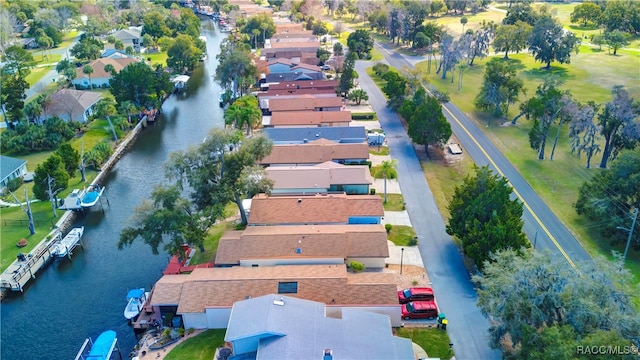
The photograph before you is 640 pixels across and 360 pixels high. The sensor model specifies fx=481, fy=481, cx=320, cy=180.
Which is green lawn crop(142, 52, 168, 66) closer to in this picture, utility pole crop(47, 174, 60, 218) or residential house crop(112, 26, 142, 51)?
residential house crop(112, 26, 142, 51)

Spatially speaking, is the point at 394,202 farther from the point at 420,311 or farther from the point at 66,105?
the point at 66,105

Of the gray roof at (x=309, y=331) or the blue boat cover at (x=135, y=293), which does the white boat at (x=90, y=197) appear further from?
the gray roof at (x=309, y=331)

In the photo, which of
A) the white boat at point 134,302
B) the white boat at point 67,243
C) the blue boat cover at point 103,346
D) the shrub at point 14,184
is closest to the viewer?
the blue boat cover at point 103,346

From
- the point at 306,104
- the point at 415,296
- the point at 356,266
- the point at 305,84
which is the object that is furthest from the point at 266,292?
the point at 305,84

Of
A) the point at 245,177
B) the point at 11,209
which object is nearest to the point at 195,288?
the point at 245,177

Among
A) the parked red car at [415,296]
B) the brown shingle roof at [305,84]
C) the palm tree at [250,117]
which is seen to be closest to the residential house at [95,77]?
the brown shingle roof at [305,84]

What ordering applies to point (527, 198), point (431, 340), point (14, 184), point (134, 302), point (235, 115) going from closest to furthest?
point (431, 340), point (134, 302), point (527, 198), point (14, 184), point (235, 115)
